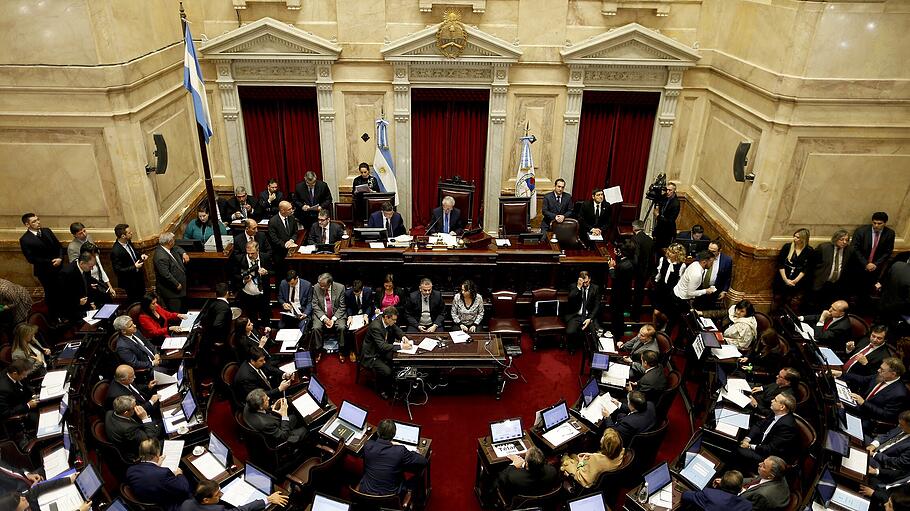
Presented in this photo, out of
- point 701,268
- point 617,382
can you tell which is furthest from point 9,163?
point 701,268

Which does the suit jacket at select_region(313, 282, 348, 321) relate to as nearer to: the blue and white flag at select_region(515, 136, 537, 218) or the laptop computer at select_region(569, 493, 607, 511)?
the blue and white flag at select_region(515, 136, 537, 218)

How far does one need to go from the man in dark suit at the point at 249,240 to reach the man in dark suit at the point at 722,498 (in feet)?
21.5

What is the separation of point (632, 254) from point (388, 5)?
19.2 ft

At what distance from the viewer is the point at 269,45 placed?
10641 mm

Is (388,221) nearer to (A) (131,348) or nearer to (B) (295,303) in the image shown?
(B) (295,303)

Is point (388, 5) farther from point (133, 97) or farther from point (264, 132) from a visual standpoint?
point (133, 97)

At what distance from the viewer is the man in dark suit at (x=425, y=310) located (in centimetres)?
863

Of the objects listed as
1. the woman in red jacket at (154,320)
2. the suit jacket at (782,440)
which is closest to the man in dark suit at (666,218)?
the suit jacket at (782,440)

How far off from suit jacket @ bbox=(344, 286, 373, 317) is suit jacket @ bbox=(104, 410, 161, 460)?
3237mm

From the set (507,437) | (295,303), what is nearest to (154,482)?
(507,437)

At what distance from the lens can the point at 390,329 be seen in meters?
8.05

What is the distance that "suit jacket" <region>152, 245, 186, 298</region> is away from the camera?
8570mm

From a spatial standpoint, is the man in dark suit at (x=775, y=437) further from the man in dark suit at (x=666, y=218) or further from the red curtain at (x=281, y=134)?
the red curtain at (x=281, y=134)

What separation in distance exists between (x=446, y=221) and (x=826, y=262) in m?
5.73
